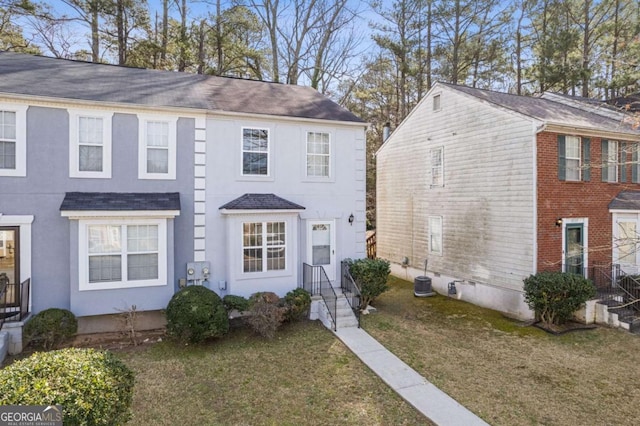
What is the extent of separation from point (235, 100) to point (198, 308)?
A: 6.42 m

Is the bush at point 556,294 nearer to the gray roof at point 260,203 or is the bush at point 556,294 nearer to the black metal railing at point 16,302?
the gray roof at point 260,203

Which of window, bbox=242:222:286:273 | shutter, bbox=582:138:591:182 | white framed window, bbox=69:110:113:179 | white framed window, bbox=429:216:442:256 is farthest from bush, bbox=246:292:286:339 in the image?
shutter, bbox=582:138:591:182

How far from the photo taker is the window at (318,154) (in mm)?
11305

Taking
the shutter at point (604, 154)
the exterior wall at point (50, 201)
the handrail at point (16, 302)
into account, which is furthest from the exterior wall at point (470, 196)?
the handrail at point (16, 302)

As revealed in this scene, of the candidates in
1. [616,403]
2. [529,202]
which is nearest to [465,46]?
[529,202]

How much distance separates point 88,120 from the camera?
912 centimetres

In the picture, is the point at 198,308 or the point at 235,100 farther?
the point at 235,100

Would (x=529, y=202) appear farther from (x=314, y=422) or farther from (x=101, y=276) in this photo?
(x=101, y=276)

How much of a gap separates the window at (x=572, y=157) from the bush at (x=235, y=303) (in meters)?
10.4

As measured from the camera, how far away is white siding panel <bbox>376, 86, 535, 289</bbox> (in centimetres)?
1130

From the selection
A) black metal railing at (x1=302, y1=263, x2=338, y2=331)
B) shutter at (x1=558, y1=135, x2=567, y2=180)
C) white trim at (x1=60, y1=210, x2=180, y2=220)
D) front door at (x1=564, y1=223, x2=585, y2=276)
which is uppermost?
shutter at (x1=558, y1=135, x2=567, y2=180)

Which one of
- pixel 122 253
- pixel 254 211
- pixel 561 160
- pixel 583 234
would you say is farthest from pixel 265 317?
pixel 583 234

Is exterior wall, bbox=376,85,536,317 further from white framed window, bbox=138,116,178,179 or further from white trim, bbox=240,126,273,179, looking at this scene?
white framed window, bbox=138,116,178,179

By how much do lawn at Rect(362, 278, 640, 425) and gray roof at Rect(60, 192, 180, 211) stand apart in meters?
6.40
